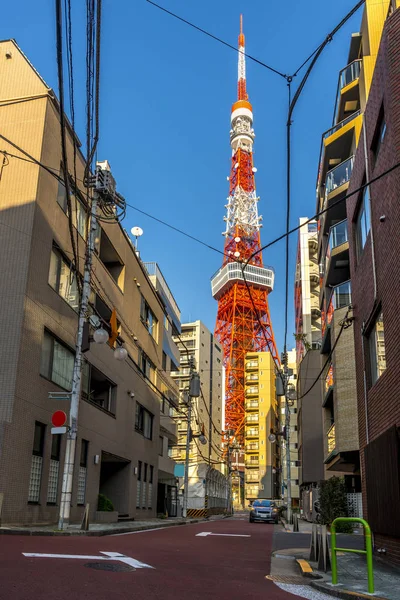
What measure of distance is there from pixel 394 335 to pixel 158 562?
6.00 m

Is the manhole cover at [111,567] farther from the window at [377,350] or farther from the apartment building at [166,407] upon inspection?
the apartment building at [166,407]

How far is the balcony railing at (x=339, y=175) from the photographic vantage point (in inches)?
1272

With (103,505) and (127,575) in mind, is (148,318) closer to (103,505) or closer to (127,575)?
(103,505)

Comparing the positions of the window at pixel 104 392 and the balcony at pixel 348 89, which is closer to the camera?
the window at pixel 104 392

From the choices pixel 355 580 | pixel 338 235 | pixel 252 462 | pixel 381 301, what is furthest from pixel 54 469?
pixel 252 462

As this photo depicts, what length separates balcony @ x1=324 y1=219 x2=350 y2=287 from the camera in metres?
31.0

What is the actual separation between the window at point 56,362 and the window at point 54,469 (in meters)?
1.90

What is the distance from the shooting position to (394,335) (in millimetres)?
11688

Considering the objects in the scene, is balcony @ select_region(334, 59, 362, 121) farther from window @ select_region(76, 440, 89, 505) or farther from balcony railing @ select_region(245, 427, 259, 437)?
balcony railing @ select_region(245, 427, 259, 437)

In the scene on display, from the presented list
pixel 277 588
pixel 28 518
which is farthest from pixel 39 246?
pixel 277 588

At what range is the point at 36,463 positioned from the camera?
18.7 m

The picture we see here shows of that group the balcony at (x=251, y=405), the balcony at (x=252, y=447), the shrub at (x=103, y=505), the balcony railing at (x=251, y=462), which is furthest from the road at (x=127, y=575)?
the balcony at (x=251, y=405)

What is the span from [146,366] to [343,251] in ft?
43.2

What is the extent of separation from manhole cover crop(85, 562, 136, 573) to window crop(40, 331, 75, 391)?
35.9 feet
